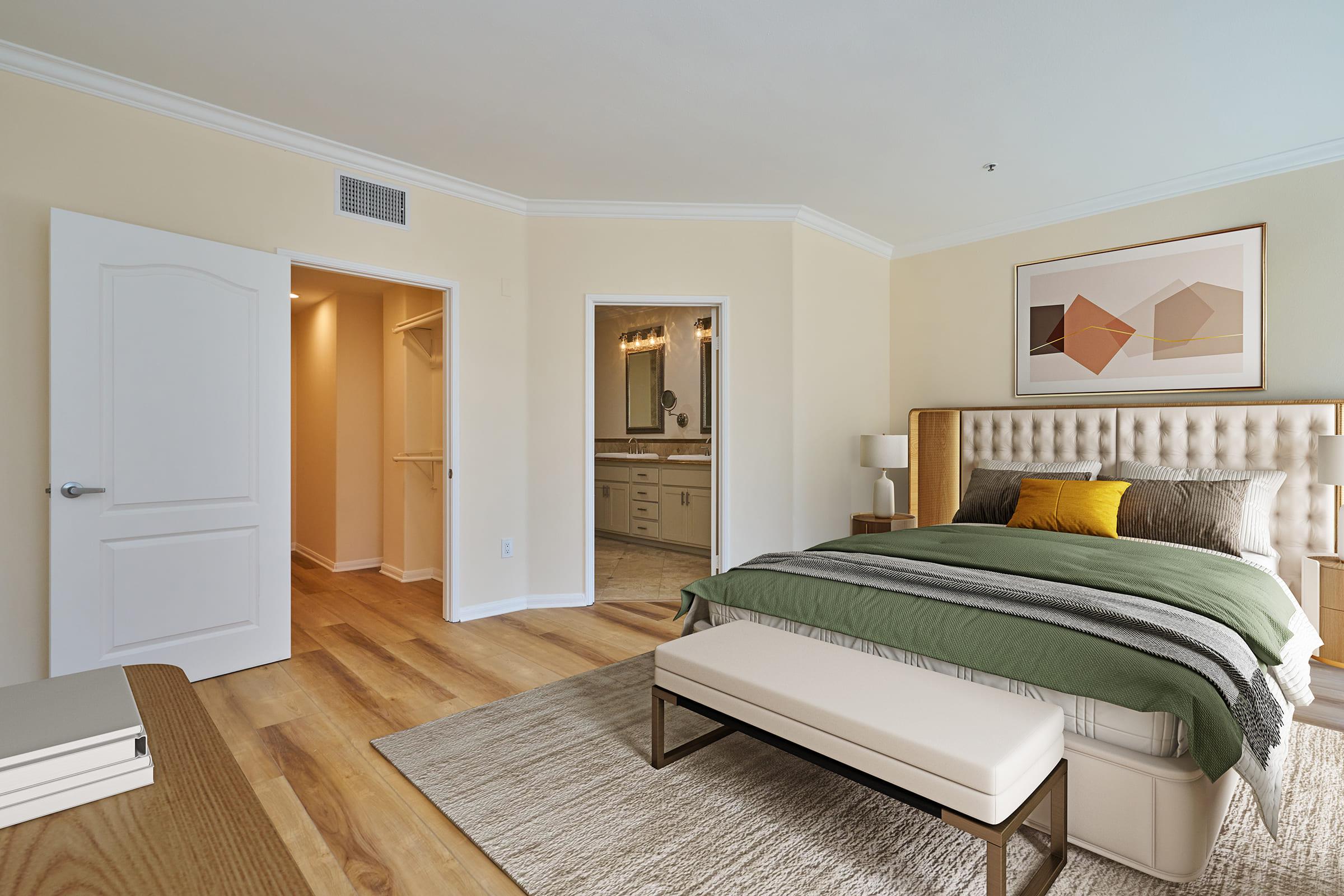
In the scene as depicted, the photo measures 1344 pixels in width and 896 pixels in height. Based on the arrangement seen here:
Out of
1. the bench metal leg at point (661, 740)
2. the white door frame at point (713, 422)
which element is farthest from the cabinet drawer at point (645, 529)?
the bench metal leg at point (661, 740)

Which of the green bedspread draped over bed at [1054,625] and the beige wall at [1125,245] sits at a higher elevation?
the beige wall at [1125,245]

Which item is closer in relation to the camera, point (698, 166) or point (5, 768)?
point (5, 768)

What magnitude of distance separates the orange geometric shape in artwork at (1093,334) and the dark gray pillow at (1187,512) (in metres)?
1.11

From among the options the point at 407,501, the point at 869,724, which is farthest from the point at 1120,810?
the point at 407,501

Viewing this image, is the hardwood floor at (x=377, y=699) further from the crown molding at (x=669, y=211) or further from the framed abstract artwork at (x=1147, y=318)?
the framed abstract artwork at (x=1147, y=318)

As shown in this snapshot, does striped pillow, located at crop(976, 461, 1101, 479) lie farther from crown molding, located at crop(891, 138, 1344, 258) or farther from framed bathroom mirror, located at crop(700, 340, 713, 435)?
framed bathroom mirror, located at crop(700, 340, 713, 435)

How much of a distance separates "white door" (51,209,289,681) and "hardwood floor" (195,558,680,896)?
1.20 ft

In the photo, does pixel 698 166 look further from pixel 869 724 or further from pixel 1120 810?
pixel 1120 810

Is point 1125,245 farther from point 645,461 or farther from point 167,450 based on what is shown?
point 167,450

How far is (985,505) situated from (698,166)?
2.53m

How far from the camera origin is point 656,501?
6500mm

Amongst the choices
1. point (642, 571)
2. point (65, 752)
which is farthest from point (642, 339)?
point (65, 752)

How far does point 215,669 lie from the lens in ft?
10.1

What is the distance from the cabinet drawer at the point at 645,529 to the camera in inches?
256
